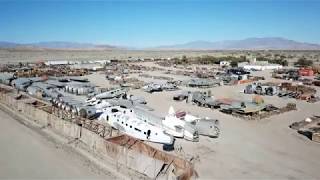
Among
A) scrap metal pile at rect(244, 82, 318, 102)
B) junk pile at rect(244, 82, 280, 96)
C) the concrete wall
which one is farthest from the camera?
junk pile at rect(244, 82, 280, 96)

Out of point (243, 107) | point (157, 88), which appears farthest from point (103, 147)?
point (157, 88)

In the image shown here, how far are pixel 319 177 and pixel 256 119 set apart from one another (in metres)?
11.1

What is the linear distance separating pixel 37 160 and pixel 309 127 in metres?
19.7

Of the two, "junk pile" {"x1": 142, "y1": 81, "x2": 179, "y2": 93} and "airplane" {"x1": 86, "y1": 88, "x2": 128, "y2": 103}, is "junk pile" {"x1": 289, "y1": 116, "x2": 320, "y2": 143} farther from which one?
"junk pile" {"x1": 142, "y1": 81, "x2": 179, "y2": 93}

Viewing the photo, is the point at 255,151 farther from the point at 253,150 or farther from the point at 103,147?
the point at 103,147

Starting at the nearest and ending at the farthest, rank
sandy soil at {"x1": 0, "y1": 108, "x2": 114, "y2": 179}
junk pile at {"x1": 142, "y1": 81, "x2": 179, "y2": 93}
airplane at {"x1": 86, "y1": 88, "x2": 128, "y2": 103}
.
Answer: sandy soil at {"x1": 0, "y1": 108, "x2": 114, "y2": 179}, airplane at {"x1": 86, "y1": 88, "x2": 128, "y2": 103}, junk pile at {"x1": 142, "y1": 81, "x2": 179, "y2": 93}

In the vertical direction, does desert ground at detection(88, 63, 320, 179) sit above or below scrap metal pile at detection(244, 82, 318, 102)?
below

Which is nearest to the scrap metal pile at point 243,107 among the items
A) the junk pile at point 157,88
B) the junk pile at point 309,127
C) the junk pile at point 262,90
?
the junk pile at point 309,127

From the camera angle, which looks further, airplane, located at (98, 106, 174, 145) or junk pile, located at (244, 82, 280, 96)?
junk pile, located at (244, 82, 280, 96)

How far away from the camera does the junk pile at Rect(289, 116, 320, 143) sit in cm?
2222

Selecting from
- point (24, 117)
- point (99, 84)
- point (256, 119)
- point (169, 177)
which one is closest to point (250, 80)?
point (99, 84)

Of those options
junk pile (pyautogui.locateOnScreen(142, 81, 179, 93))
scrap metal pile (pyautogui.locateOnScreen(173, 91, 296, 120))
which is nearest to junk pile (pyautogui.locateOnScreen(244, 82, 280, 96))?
scrap metal pile (pyautogui.locateOnScreen(173, 91, 296, 120))

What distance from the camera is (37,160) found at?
17.5 meters

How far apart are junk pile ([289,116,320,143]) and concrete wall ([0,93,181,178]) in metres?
12.4
